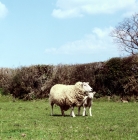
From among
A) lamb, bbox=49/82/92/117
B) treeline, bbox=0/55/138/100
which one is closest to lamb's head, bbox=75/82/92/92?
lamb, bbox=49/82/92/117

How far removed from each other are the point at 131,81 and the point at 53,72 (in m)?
8.16

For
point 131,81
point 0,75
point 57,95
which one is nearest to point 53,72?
point 0,75

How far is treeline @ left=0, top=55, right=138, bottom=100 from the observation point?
3011 centimetres

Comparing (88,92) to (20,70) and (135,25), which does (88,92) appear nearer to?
(20,70)

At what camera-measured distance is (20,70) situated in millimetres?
35062

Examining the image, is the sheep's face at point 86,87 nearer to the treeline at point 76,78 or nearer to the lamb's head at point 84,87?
the lamb's head at point 84,87

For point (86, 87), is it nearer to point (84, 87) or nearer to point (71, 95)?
point (84, 87)

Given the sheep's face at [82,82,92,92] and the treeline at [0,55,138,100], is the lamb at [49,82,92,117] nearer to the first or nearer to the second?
the sheep's face at [82,82,92,92]

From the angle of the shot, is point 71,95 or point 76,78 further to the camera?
point 76,78

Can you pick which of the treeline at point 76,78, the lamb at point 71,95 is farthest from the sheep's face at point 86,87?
the treeline at point 76,78

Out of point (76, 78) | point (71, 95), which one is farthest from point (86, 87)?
point (76, 78)

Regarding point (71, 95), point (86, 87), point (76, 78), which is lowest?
point (71, 95)

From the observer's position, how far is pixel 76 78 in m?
32.5

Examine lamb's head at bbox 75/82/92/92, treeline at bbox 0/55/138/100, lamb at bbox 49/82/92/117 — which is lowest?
lamb at bbox 49/82/92/117
